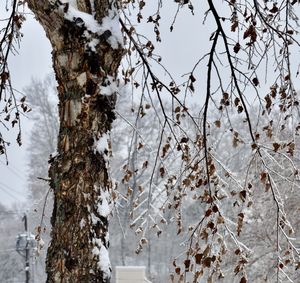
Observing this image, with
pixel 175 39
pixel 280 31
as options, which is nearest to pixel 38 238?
pixel 175 39

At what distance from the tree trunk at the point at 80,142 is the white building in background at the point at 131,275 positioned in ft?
30.0

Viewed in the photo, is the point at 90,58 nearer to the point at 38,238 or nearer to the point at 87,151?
the point at 87,151

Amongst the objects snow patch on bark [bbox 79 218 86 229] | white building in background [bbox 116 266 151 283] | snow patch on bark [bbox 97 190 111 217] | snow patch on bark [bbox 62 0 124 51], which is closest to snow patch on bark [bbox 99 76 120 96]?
snow patch on bark [bbox 62 0 124 51]

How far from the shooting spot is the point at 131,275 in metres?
11.4

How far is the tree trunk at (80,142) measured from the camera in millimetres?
2418

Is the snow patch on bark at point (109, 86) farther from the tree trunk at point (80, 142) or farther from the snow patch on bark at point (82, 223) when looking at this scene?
the snow patch on bark at point (82, 223)

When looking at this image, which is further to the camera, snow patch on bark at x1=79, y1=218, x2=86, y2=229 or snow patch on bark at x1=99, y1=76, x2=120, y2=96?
snow patch on bark at x1=99, y1=76, x2=120, y2=96

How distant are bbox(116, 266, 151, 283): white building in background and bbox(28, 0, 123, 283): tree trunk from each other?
30.0 feet

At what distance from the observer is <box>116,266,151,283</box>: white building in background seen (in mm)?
11355

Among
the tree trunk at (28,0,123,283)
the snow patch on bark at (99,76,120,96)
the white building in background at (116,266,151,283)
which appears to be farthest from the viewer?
the white building in background at (116,266,151,283)

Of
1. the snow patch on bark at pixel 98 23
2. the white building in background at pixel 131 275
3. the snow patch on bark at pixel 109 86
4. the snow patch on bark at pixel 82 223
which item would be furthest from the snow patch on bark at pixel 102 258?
the white building in background at pixel 131 275

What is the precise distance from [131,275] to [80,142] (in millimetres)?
9373

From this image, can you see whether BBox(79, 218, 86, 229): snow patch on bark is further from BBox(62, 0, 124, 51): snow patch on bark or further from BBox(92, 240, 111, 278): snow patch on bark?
BBox(62, 0, 124, 51): snow patch on bark

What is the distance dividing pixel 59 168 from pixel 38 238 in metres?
0.91
